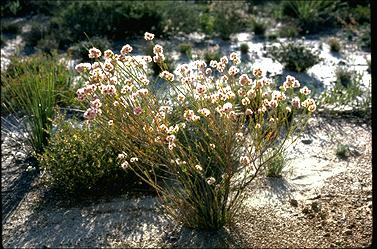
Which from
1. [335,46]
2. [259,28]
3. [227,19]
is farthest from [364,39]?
[227,19]

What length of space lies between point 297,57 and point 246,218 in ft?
14.7

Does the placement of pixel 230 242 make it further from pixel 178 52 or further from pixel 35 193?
pixel 178 52

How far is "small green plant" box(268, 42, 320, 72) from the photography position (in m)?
8.91

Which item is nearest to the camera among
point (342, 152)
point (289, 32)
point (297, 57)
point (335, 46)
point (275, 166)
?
point (275, 166)

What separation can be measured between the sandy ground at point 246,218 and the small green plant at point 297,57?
310 cm

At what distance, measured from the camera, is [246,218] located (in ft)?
16.2

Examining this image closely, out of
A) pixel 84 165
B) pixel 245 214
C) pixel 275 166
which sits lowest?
pixel 275 166

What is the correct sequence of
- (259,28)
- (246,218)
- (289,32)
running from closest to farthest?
(246,218)
(289,32)
(259,28)

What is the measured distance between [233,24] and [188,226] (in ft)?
22.5

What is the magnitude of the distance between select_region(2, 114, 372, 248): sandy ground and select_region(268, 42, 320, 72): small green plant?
310cm

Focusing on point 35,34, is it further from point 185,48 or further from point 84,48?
point 185,48

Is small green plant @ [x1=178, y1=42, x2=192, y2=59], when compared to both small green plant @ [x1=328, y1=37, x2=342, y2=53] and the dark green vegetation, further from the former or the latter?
small green plant @ [x1=328, y1=37, x2=342, y2=53]

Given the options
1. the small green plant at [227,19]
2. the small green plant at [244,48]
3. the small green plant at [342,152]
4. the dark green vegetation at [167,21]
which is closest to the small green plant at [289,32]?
the dark green vegetation at [167,21]

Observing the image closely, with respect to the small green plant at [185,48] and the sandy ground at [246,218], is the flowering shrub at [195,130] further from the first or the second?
the small green plant at [185,48]
